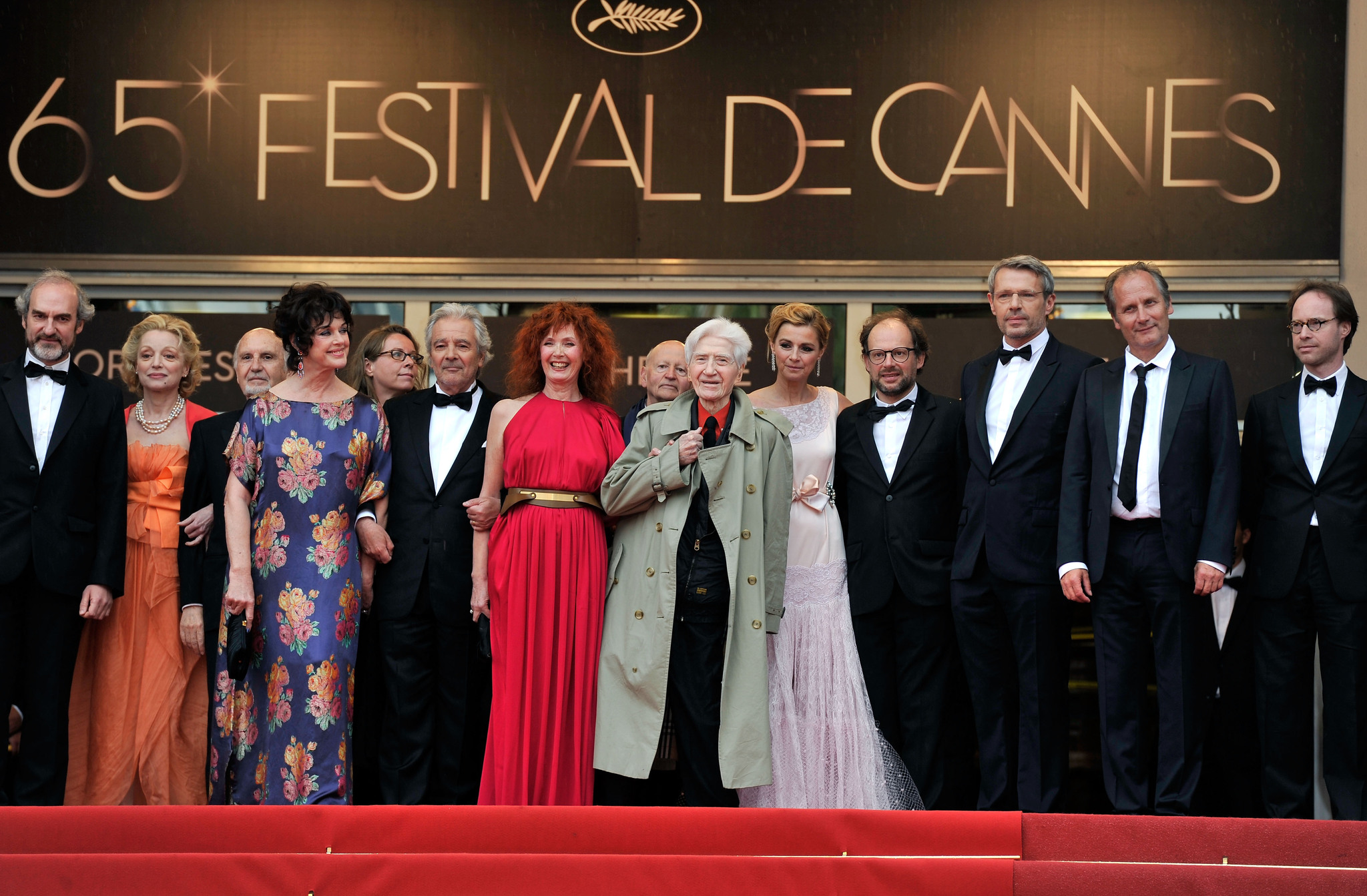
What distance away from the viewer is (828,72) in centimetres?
658

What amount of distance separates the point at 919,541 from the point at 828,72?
3033 millimetres

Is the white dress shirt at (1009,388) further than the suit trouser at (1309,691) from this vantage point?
Yes

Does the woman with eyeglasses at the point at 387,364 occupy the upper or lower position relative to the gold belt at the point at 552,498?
upper

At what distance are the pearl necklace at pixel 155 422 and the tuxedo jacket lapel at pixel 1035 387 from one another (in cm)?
289

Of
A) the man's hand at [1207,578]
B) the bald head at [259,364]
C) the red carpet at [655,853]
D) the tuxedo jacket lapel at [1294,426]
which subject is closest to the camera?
the red carpet at [655,853]

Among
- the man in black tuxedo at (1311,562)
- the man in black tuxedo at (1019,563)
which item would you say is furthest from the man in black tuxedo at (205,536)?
the man in black tuxedo at (1311,562)

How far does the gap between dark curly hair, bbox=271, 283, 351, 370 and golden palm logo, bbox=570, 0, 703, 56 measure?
9.18 feet

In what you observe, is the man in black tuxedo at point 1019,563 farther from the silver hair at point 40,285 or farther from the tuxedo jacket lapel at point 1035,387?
the silver hair at point 40,285

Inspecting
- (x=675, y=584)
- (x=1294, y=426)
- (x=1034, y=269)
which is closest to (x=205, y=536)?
(x=675, y=584)

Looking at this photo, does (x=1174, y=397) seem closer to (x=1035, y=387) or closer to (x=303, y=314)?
(x=1035, y=387)

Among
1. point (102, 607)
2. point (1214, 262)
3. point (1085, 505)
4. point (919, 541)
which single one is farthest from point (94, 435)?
point (1214, 262)

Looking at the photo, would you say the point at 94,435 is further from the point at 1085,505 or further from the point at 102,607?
the point at 1085,505

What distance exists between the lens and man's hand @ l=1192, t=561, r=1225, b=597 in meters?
4.03

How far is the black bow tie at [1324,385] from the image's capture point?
430cm
